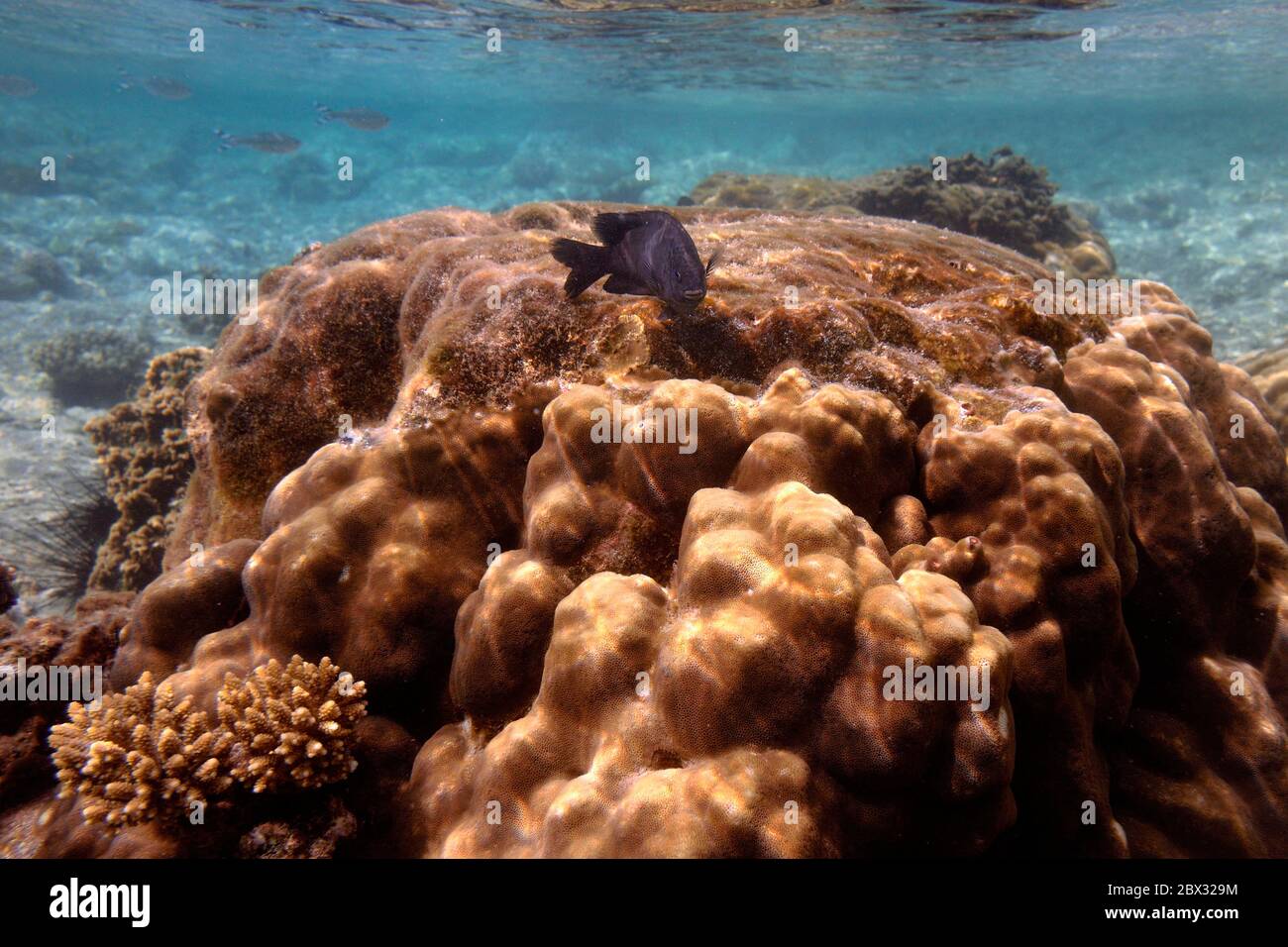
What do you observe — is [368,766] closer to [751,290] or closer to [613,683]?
[613,683]

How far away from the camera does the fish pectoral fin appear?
Answer: 3199 millimetres

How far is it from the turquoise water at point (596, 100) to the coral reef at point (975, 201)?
21.7 ft

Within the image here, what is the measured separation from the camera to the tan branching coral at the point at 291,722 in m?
2.79

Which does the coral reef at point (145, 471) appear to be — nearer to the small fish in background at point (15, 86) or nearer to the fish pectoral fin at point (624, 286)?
the fish pectoral fin at point (624, 286)

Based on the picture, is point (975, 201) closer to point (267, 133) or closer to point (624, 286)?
point (624, 286)

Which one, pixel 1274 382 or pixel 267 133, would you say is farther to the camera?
pixel 267 133

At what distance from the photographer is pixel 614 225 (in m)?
3.24

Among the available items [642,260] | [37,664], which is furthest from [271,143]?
[642,260]

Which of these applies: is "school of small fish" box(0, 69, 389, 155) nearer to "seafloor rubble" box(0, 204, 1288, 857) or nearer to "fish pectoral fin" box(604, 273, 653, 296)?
"seafloor rubble" box(0, 204, 1288, 857)

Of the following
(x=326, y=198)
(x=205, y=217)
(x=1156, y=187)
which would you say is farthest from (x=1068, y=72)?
(x=205, y=217)

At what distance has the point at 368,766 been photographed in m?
3.14

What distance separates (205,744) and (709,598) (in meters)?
2.27

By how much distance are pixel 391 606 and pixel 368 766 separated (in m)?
0.77

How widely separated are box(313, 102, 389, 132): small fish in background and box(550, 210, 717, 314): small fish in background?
58.8 ft
